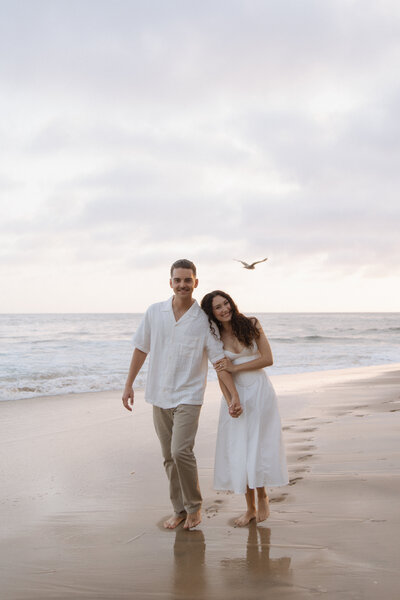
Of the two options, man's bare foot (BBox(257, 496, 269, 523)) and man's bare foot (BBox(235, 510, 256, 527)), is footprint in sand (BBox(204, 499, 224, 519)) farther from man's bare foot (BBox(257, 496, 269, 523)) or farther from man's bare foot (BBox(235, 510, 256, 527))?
man's bare foot (BBox(257, 496, 269, 523))

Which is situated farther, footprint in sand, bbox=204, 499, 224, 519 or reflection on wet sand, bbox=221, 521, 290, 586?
footprint in sand, bbox=204, 499, 224, 519

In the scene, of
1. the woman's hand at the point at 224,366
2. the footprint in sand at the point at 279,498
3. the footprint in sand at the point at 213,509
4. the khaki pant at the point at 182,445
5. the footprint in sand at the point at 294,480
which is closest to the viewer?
the khaki pant at the point at 182,445

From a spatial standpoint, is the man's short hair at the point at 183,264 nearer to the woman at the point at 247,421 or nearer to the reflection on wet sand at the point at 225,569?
the woman at the point at 247,421

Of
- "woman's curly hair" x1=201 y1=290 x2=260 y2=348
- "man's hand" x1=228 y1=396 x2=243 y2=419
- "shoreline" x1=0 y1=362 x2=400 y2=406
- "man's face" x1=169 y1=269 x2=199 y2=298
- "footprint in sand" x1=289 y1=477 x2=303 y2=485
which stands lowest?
"shoreline" x1=0 y1=362 x2=400 y2=406

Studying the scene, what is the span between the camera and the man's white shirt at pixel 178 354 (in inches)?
151

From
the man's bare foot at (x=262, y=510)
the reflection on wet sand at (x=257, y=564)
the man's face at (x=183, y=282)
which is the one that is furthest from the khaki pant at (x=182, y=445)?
the man's face at (x=183, y=282)

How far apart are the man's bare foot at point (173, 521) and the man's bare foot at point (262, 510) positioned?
555mm

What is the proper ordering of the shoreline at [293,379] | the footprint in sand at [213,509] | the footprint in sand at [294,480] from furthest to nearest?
1. the shoreline at [293,379]
2. the footprint in sand at [294,480]
3. the footprint in sand at [213,509]

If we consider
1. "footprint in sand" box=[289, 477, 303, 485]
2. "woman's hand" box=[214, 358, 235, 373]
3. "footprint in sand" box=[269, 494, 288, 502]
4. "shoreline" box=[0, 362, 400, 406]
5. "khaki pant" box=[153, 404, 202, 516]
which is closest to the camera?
"khaki pant" box=[153, 404, 202, 516]

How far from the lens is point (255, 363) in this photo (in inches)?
153

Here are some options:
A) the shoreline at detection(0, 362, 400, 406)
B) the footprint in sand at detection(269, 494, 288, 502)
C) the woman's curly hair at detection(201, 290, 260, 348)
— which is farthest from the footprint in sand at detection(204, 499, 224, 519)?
the shoreline at detection(0, 362, 400, 406)

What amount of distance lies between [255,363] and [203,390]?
43 centimetres

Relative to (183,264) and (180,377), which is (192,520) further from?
(183,264)

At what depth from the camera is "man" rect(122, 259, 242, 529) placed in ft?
12.4
